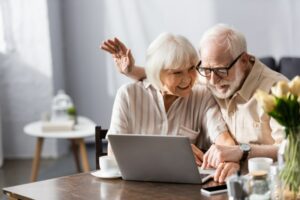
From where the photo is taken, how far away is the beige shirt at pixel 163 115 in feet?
8.13

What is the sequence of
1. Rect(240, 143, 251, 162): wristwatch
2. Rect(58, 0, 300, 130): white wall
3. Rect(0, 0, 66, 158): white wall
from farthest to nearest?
Rect(0, 0, 66, 158): white wall
Rect(58, 0, 300, 130): white wall
Rect(240, 143, 251, 162): wristwatch

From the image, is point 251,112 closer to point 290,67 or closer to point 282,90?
point 282,90

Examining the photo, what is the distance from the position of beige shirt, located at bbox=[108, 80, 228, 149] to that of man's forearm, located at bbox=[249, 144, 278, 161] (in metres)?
0.28

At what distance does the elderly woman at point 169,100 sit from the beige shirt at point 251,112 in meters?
0.06

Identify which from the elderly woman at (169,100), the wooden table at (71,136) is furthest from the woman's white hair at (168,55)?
the wooden table at (71,136)

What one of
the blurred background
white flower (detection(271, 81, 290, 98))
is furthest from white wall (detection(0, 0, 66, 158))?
white flower (detection(271, 81, 290, 98))

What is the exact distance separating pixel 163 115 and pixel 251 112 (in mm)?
367

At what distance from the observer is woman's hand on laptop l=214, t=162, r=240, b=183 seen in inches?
80.7

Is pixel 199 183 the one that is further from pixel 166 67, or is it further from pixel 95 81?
pixel 95 81

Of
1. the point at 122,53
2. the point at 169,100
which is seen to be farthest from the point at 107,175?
the point at 122,53

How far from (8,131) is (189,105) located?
11.1ft

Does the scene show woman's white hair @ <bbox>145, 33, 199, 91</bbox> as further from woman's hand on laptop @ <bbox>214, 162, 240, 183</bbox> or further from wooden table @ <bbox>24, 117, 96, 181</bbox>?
wooden table @ <bbox>24, 117, 96, 181</bbox>

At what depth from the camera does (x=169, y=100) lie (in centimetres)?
253

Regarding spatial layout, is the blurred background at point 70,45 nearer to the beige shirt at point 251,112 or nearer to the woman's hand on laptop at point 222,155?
the beige shirt at point 251,112
